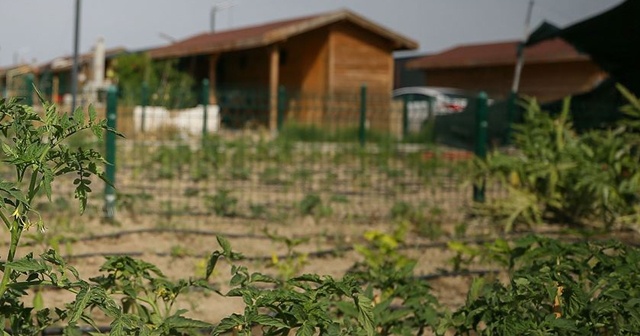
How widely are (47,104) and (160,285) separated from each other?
681 millimetres

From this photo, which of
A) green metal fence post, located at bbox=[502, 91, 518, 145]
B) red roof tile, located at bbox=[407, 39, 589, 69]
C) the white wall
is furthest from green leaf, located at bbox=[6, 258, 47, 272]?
red roof tile, located at bbox=[407, 39, 589, 69]

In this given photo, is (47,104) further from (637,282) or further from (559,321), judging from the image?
(637,282)

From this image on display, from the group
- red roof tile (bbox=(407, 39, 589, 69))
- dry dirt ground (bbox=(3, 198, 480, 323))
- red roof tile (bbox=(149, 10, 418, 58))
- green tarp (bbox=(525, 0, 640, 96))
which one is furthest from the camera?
red roof tile (bbox=(407, 39, 589, 69))

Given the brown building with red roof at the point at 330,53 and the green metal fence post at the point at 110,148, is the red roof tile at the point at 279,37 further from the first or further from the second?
the green metal fence post at the point at 110,148

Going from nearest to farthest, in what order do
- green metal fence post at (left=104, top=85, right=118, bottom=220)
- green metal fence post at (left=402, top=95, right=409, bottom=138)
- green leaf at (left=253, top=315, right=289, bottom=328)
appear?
green leaf at (left=253, top=315, right=289, bottom=328)
green metal fence post at (left=104, top=85, right=118, bottom=220)
green metal fence post at (left=402, top=95, right=409, bottom=138)

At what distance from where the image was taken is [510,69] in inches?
1169

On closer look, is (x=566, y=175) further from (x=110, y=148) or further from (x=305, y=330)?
(x=305, y=330)

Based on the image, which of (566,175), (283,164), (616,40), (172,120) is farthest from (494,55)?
(566,175)

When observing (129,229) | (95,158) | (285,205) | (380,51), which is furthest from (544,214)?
(380,51)

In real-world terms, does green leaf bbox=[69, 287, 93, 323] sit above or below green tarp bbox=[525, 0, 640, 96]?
below

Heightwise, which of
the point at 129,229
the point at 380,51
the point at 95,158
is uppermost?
the point at 380,51

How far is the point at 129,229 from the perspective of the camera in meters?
6.98

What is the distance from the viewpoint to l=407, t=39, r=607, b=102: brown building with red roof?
25.9 metres

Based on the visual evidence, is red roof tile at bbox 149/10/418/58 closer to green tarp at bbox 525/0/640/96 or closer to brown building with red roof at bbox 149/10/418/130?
brown building with red roof at bbox 149/10/418/130
